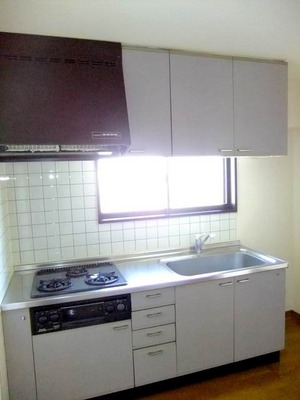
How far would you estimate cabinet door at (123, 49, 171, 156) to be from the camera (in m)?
1.96

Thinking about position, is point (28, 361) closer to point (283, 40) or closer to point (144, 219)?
point (144, 219)

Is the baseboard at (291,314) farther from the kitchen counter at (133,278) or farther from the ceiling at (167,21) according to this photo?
the ceiling at (167,21)

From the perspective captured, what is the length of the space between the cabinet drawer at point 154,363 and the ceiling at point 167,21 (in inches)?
78.5

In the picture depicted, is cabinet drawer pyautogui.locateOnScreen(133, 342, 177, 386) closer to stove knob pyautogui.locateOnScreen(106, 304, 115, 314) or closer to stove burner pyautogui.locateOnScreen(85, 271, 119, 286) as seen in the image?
stove knob pyautogui.locateOnScreen(106, 304, 115, 314)

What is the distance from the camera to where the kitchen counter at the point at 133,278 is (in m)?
1.74

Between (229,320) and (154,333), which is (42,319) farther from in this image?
(229,320)

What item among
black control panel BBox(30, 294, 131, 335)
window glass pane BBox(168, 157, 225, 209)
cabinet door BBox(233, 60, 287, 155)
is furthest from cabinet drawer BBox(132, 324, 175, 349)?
cabinet door BBox(233, 60, 287, 155)

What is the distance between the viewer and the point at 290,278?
3047 millimetres

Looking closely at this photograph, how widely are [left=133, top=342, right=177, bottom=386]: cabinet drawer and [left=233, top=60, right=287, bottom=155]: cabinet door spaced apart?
1530mm

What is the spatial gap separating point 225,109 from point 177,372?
1926 millimetres

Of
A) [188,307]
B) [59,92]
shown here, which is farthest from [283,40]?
[188,307]

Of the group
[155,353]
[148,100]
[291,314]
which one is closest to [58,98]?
[148,100]

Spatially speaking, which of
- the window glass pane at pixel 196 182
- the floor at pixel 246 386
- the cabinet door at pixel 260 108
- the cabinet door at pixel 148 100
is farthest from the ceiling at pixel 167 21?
the floor at pixel 246 386

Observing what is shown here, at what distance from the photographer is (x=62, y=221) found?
7.51ft
